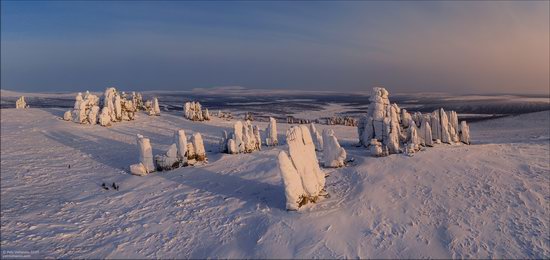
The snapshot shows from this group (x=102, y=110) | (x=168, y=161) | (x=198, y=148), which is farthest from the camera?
(x=102, y=110)

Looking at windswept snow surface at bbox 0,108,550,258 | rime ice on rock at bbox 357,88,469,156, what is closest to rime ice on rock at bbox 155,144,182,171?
A: windswept snow surface at bbox 0,108,550,258

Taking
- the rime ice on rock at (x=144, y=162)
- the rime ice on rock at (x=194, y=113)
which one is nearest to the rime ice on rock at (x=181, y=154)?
the rime ice on rock at (x=144, y=162)

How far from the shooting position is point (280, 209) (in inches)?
653

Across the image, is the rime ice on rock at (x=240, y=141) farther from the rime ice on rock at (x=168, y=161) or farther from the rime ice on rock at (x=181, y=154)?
the rime ice on rock at (x=168, y=161)

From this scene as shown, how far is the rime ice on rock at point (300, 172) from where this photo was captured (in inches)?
644

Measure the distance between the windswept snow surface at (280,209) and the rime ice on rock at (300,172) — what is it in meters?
0.55

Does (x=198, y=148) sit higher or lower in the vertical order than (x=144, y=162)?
higher

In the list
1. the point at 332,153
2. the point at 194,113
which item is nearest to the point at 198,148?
the point at 332,153

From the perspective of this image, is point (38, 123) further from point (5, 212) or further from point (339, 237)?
point (339, 237)

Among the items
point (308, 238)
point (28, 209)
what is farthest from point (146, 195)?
point (308, 238)

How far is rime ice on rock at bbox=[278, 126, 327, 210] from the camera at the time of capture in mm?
16359

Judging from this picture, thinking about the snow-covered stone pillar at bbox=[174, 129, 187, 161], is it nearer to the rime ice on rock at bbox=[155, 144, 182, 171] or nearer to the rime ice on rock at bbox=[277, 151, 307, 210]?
the rime ice on rock at bbox=[155, 144, 182, 171]

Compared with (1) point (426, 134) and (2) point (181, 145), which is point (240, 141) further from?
(1) point (426, 134)

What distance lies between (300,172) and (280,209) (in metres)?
1.80
